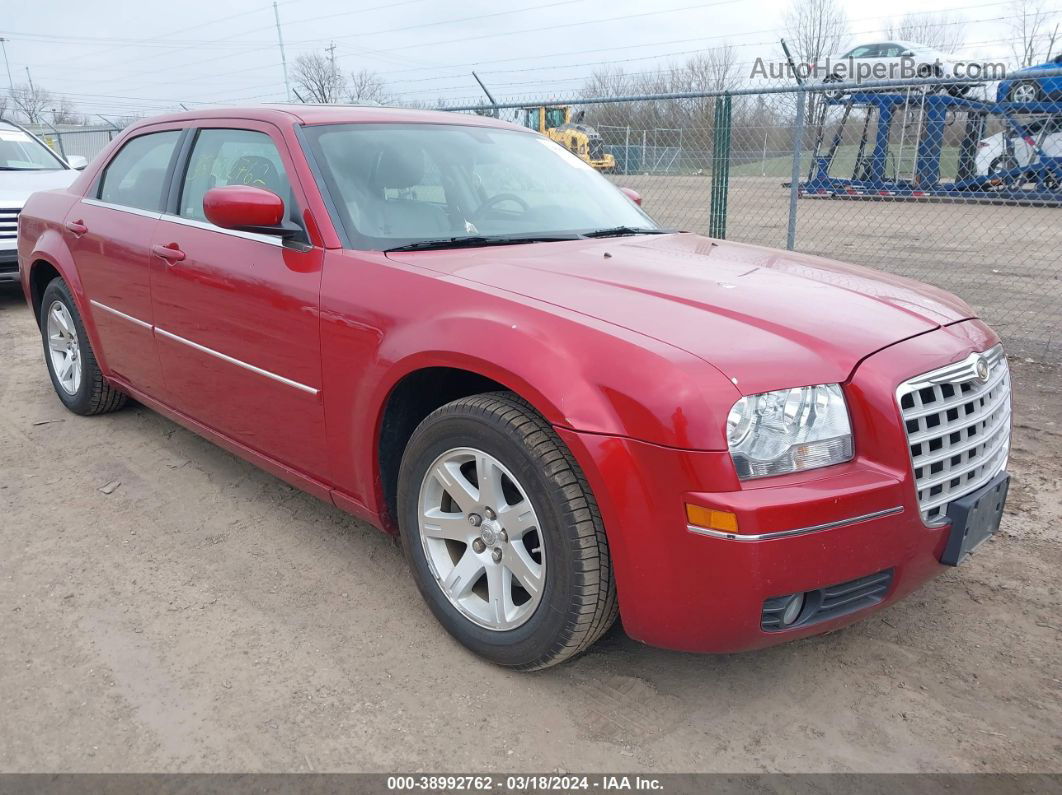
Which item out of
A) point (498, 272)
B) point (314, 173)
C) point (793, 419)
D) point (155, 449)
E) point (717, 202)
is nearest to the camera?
point (793, 419)

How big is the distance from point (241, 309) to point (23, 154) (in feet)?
25.5

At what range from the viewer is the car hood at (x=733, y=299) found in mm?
2109

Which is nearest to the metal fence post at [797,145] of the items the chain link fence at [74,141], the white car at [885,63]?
the white car at [885,63]

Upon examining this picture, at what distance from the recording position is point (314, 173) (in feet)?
9.77

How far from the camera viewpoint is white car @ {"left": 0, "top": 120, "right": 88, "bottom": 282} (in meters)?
7.79

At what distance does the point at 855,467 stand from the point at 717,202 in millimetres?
5930

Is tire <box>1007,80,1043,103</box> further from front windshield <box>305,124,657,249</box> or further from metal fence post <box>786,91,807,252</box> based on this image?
front windshield <box>305,124,657,249</box>

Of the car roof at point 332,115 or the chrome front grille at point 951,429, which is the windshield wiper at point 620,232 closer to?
the car roof at point 332,115

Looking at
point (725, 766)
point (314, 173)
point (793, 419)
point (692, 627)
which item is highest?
point (314, 173)

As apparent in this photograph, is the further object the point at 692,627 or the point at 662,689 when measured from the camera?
the point at 662,689

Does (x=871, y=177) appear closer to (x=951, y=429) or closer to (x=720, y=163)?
(x=720, y=163)

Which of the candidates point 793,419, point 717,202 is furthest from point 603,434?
point 717,202

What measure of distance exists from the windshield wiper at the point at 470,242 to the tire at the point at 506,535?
67 centimetres

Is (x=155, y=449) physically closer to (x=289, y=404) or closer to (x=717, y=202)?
(x=289, y=404)
